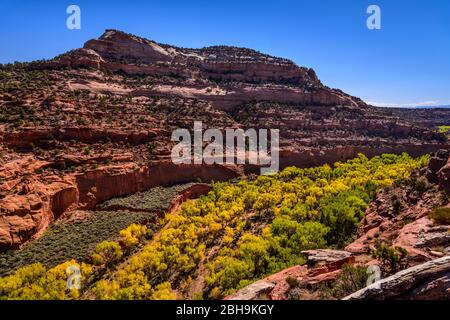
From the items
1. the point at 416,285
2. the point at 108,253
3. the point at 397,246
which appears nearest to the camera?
the point at 416,285

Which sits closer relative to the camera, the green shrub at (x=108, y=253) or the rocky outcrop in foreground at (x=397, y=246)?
the rocky outcrop in foreground at (x=397, y=246)

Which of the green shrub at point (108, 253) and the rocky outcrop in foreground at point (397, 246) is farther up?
the rocky outcrop in foreground at point (397, 246)

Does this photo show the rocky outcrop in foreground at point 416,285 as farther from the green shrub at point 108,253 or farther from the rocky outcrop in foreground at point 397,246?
the green shrub at point 108,253

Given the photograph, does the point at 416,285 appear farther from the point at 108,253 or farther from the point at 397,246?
the point at 108,253

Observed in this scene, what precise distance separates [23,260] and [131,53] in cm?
6482

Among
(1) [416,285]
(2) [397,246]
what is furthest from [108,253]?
(1) [416,285]

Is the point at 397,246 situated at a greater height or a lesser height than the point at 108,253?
greater

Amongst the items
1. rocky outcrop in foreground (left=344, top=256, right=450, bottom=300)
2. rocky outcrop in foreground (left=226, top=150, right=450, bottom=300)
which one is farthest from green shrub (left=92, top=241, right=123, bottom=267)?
rocky outcrop in foreground (left=344, top=256, right=450, bottom=300)

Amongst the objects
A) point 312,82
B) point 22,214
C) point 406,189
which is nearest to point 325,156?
point 312,82

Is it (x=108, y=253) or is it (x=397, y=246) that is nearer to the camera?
(x=397, y=246)

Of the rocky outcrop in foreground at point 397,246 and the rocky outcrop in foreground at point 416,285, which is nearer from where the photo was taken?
the rocky outcrop in foreground at point 416,285

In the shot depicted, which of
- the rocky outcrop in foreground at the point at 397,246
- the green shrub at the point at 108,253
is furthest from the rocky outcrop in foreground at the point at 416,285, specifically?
the green shrub at the point at 108,253

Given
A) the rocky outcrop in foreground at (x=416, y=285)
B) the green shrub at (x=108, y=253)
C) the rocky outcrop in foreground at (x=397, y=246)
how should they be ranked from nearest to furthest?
the rocky outcrop in foreground at (x=416, y=285) < the rocky outcrop in foreground at (x=397, y=246) < the green shrub at (x=108, y=253)

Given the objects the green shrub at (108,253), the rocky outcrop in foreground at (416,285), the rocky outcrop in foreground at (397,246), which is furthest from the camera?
the green shrub at (108,253)
